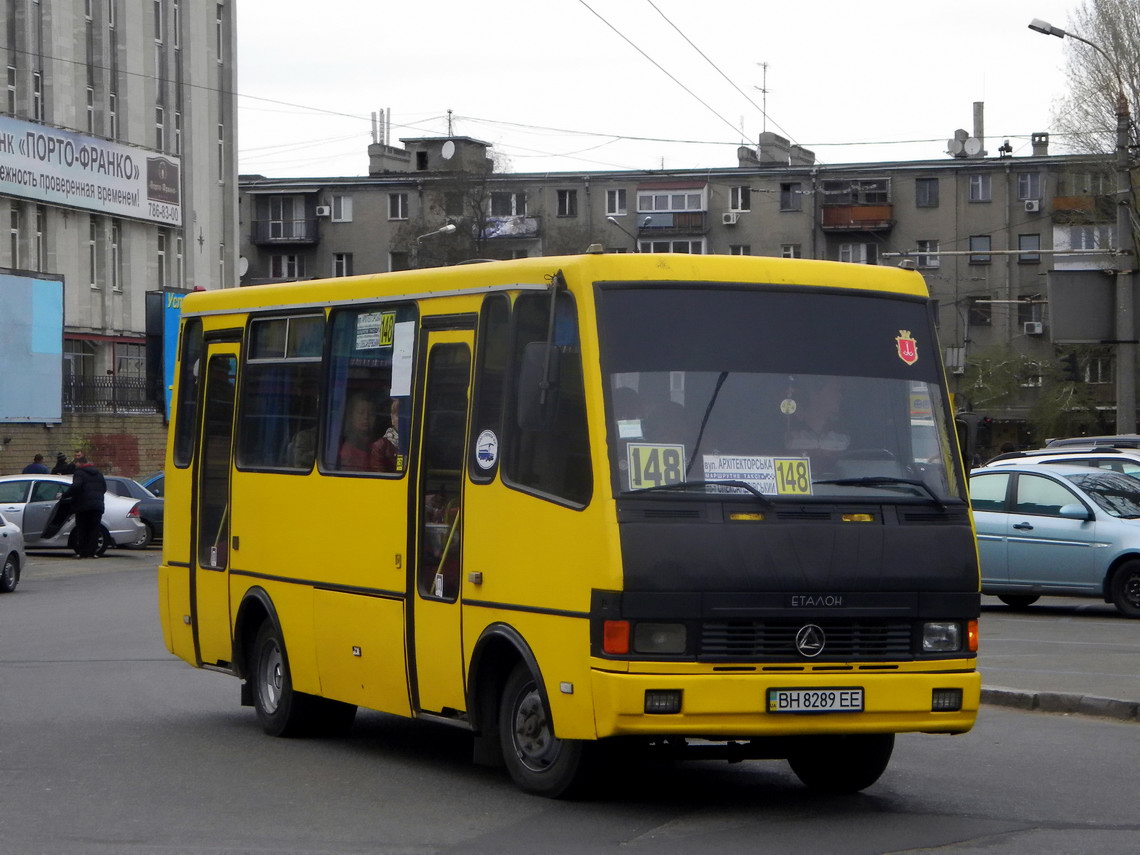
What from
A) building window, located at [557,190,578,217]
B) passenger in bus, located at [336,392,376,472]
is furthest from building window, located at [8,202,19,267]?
passenger in bus, located at [336,392,376,472]

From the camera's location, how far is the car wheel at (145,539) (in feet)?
118

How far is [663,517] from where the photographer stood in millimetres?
8211

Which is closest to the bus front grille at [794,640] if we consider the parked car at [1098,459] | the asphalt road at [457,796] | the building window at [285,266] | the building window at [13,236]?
Answer: the asphalt road at [457,796]

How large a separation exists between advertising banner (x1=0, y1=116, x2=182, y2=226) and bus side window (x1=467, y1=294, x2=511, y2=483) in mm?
46912

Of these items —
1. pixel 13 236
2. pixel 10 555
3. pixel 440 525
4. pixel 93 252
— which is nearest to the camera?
pixel 440 525

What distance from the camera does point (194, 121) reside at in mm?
64188

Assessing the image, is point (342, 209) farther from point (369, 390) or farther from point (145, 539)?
point (369, 390)

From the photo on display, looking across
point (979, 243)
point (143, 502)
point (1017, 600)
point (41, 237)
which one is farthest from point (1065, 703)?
point (979, 243)

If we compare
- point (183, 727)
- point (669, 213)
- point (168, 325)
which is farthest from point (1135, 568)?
point (669, 213)

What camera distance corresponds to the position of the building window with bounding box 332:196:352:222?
94.5m

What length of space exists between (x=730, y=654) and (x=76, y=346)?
53331 mm

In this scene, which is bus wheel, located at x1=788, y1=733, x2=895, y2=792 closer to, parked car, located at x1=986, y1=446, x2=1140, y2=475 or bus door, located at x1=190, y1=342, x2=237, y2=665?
bus door, located at x1=190, y1=342, x2=237, y2=665

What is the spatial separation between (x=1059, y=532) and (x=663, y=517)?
41.7ft

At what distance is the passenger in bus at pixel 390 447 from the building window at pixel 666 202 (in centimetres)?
8049
